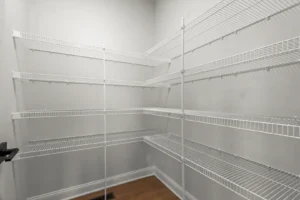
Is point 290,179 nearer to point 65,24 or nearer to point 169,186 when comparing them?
point 169,186

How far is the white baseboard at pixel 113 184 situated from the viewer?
5.06ft

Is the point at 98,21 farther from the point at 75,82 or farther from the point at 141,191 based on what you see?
the point at 141,191

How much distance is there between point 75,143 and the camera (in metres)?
1.51

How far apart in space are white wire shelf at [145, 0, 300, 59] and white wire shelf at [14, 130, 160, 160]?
1200mm

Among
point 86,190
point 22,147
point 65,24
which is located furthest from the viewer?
point 86,190

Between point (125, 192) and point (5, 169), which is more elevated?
point (5, 169)

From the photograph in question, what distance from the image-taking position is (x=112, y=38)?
1.80 meters

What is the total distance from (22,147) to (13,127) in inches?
9.6

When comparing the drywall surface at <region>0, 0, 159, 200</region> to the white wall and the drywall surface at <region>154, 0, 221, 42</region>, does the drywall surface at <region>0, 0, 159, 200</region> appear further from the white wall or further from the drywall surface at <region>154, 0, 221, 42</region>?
the white wall

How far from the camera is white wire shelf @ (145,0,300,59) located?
33.6 inches

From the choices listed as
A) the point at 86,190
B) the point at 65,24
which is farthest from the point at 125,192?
the point at 65,24

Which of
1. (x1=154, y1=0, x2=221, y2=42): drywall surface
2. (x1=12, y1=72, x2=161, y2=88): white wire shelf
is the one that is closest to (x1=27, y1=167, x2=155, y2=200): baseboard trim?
(x1=12, y1=72, x2=161, y2=88): white wire shelf

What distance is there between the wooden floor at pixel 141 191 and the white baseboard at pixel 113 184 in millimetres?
49

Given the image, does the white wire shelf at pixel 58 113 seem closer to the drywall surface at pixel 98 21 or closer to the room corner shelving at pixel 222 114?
the room corner shelving at pixel 222 114
